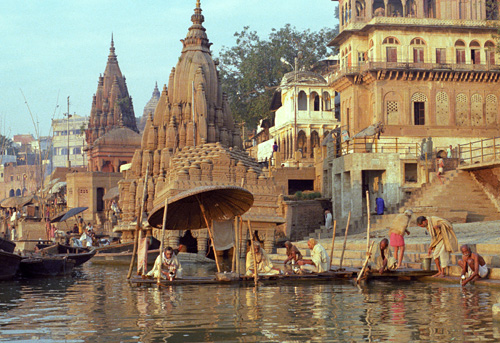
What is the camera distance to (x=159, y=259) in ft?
56.8

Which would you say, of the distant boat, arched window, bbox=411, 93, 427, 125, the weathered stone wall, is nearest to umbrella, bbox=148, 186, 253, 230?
the distant boat

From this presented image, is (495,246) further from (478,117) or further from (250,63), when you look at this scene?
(250,63)

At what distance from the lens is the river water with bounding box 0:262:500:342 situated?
10.5 meters

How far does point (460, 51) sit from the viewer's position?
42000 mm

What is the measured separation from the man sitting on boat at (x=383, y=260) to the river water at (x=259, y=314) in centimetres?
51

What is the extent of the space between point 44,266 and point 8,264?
6.76ft

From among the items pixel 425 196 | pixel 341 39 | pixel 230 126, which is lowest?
pixel 425 196

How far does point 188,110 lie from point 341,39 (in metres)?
10.5

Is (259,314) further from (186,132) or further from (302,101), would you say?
(302,101)

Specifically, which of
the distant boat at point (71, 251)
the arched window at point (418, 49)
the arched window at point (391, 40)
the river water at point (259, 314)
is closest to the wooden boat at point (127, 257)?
the distant boat at point (71, 251)

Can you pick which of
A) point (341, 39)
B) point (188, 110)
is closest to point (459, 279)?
point (188, 110)

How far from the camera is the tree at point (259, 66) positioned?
60.2 m

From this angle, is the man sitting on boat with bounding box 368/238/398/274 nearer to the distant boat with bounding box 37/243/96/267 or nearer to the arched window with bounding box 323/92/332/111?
the distant boat with bounding box 37/243/96/267

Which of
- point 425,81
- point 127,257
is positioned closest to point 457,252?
point 127,257
